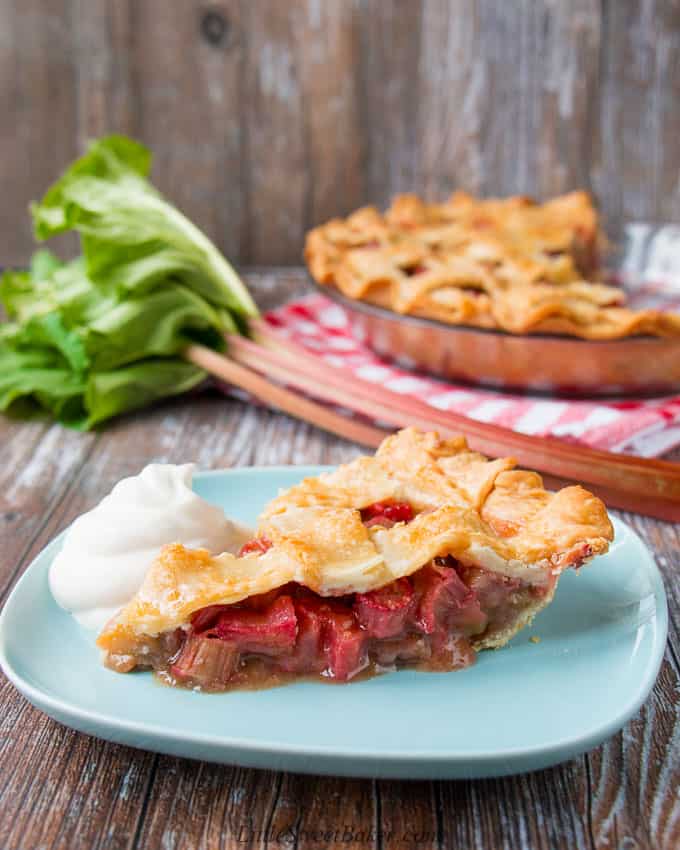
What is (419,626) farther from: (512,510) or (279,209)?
(279,209)

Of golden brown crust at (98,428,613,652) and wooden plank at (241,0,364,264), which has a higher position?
golden brown crust at (98,428,613,652)

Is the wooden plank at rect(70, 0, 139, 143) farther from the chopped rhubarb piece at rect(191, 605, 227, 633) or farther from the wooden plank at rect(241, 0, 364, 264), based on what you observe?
the chopped rhubarb piece at rect(191, 605, 227, 633)

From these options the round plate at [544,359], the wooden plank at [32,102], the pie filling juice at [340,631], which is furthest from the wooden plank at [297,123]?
the pie filling juice at [340,631]

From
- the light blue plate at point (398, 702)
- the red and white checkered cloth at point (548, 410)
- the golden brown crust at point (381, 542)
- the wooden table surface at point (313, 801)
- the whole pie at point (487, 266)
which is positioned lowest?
the red and white checkered cloth at point (548, 410)

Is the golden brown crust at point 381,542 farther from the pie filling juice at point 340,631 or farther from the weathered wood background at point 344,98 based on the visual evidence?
the weathered wood background at point 344,98

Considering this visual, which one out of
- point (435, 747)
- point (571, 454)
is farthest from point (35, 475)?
point (435, 747)

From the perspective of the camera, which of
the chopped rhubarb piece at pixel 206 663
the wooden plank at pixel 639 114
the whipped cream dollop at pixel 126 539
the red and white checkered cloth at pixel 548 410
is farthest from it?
the wooden plank at pixel 639 114

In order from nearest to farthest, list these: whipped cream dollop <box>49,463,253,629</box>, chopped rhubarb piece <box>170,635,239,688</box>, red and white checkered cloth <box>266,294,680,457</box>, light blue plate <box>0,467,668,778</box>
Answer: light blue plate <box>0,467,668,778</box> < chopped rhubarb piece <box>170,635,239,688</box> < whipped cream dollop <box>49,463,253,629</box> < red and white checkered cloth <box>266,294,680,457</box>

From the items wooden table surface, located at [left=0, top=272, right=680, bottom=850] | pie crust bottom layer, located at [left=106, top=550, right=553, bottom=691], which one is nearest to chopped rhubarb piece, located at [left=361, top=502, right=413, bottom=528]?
pie crust bottom layer, located at [left=106, top=550, right=553, bottom=691]
